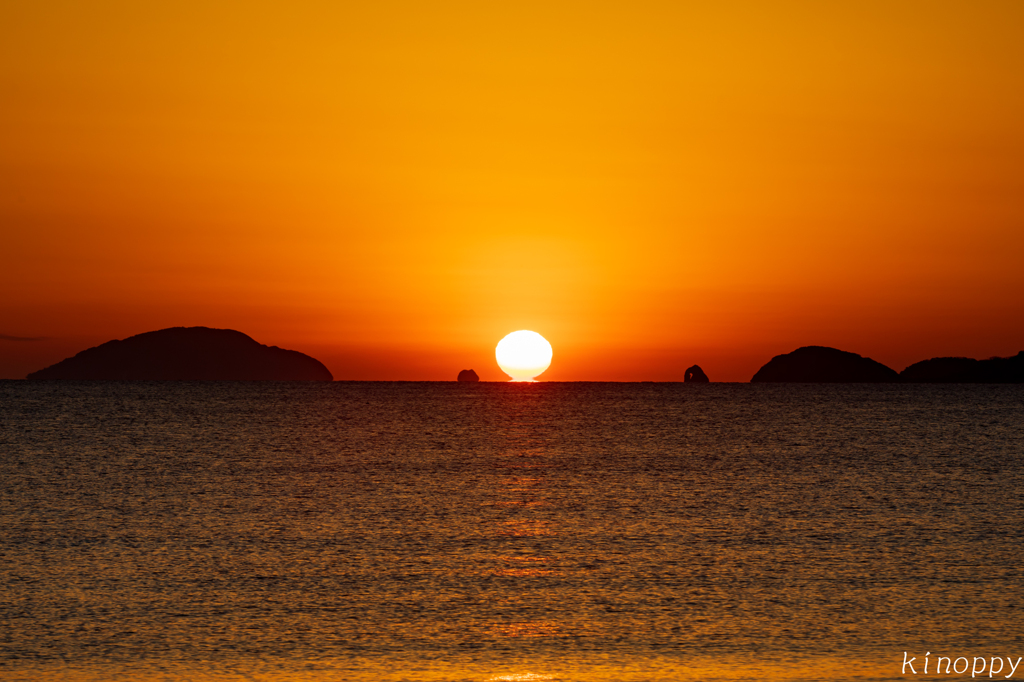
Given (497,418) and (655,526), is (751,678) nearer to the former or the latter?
(655,526)

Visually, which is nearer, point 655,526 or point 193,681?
point 193,681

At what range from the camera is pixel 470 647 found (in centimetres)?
1509

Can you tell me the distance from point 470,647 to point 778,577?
8.97 metres

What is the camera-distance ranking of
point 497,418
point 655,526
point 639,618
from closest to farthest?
1. point 639,618
2. point 655,526
3. point 497,418

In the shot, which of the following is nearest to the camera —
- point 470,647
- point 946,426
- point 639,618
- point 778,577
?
point 470,647

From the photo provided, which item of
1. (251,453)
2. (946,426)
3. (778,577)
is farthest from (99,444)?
(946,426)

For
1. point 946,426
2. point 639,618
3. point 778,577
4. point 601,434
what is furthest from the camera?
point 946,426

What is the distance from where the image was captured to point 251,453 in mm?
62969

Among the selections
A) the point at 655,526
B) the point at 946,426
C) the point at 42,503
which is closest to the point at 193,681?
the point at 655,526

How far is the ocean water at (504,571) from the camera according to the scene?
14453 mm

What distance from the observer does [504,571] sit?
2133cm

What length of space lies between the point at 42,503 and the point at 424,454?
3010 centimetres

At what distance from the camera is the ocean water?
14.5m

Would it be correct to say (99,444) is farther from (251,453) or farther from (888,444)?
(888,444)
